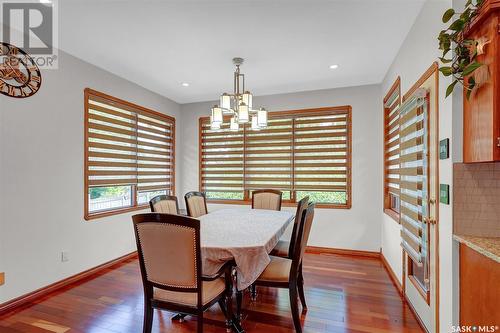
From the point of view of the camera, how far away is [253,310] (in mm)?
2336

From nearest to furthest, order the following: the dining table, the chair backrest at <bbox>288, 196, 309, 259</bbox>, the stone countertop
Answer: the stone countertop → the dining table → the chair backrest at <bbox>288, 196, 309, 259</bbox>

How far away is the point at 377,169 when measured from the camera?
378 cm

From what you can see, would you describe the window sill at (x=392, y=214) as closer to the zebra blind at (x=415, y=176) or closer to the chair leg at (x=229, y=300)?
the zebra blind at (x=415, y=176)

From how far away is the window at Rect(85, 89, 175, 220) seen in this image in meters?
3.21

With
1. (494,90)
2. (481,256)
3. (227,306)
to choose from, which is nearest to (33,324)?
(227,306)

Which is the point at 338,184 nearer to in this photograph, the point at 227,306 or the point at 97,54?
the point at 227,306

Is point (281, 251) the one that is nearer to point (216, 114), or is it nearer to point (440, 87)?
point (216, 114)

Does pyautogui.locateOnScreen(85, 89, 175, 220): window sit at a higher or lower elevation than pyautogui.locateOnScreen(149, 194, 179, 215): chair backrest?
higher

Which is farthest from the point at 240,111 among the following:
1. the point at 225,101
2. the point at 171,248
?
the point at 171,248

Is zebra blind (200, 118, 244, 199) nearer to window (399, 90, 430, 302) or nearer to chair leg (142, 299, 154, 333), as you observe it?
window (399, 90, 430, 302)

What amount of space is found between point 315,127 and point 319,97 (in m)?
0.50

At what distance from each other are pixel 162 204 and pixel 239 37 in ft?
6.46
